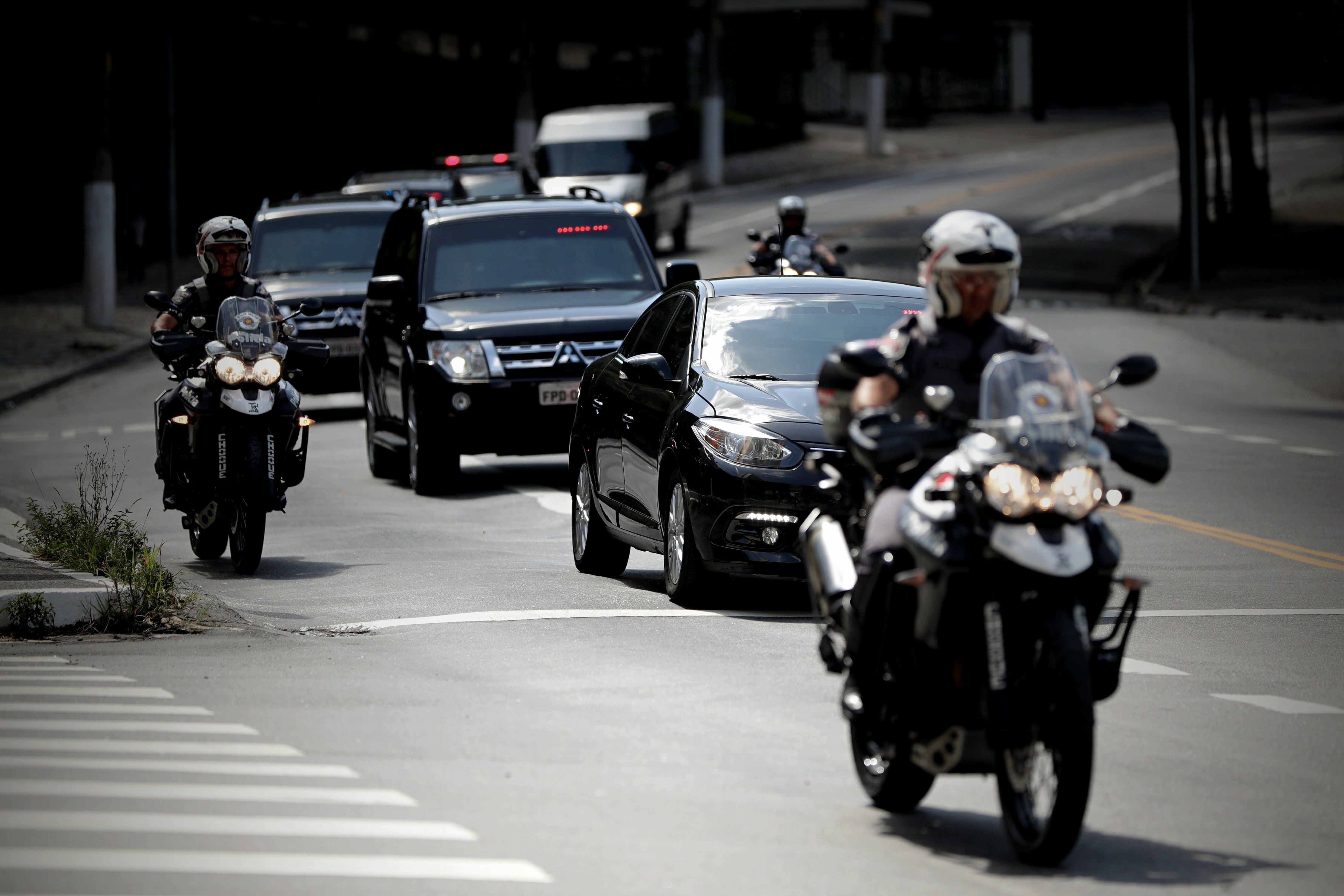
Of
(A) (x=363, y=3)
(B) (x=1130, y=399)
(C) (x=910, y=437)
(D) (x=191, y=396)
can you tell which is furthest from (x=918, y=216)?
(C) (x=910, y=437)

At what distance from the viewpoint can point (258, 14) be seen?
51.5m

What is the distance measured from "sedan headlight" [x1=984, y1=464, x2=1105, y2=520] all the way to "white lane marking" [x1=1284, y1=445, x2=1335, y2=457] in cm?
1330

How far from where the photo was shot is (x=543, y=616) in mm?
10836

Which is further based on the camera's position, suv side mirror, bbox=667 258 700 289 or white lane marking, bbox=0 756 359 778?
suv side mirror, bbox=667 258 700 289

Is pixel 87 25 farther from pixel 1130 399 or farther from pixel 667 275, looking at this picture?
pixel 667 275

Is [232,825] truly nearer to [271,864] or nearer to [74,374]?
[271,864]

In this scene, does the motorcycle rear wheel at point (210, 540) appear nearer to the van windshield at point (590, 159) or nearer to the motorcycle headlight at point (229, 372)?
the motorcycle headlight at point (229, 372)

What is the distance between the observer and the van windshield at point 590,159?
4419cm

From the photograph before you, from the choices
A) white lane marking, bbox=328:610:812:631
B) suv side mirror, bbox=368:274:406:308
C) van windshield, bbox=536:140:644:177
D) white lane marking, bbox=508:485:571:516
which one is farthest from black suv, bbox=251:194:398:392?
van windshield, bbox=536:140:644:177

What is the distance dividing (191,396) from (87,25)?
25911mm

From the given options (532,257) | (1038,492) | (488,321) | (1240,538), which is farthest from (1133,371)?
(532,257)

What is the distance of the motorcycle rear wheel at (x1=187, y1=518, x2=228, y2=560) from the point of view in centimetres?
1316

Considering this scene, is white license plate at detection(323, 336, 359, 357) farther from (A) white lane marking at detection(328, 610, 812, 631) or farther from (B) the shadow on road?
(B) the shadow on road

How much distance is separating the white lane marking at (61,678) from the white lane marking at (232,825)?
2.32 metres
